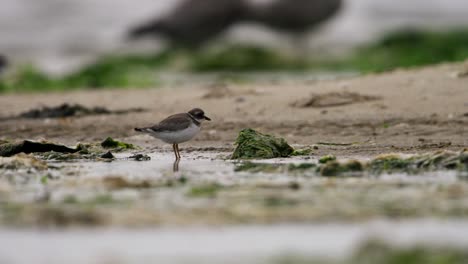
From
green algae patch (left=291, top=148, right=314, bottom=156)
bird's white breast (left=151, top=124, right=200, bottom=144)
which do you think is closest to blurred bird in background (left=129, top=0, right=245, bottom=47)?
bird's white breast (left=151, top=124, right=200, bottom=144)

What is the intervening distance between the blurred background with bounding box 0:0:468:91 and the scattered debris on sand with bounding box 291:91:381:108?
6.26 metres

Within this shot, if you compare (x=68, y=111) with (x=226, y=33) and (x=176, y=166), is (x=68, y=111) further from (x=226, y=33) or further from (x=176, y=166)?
(x=226, y=33)

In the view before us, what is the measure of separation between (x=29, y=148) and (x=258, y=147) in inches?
78.2

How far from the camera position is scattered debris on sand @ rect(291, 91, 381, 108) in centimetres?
1188

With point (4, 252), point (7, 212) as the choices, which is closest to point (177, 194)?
point (7, 212)

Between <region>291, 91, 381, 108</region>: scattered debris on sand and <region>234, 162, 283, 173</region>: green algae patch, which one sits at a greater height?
<region>291, 91, 381, 108</region>: scattered debris on sand

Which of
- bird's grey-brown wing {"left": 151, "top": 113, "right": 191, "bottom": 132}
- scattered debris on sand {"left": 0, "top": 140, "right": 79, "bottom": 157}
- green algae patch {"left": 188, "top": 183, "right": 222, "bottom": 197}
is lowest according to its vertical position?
green algae patch {"left": 188, "top": 183, "right": 222, "bottom": 197}

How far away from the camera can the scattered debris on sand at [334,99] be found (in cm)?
1188

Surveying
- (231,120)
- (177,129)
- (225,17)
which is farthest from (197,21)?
(177,129)

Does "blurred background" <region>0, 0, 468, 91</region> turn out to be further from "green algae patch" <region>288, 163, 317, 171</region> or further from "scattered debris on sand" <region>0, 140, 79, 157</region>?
"green algae patch" <region>288, 163, 317, 171</region>

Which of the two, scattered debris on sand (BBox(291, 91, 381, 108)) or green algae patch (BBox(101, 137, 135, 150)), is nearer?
green algae patch (BBox(101, 137, 135, 150))

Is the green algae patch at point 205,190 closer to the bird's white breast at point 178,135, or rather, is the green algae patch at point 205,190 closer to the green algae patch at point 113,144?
the bird's white breast at point 178,135

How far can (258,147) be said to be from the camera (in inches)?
384

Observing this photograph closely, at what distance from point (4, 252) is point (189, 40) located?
15.5 m
